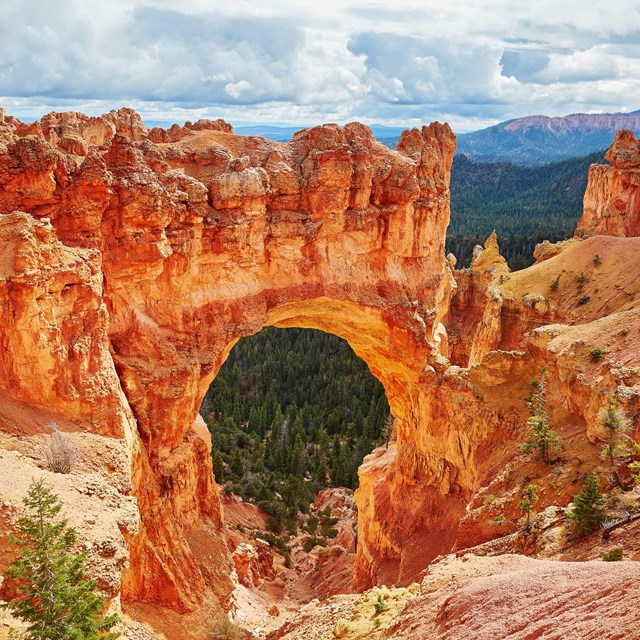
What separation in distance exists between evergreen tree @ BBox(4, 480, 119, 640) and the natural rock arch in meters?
5.90

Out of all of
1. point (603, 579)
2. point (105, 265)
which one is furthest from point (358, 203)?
point (603, 579)

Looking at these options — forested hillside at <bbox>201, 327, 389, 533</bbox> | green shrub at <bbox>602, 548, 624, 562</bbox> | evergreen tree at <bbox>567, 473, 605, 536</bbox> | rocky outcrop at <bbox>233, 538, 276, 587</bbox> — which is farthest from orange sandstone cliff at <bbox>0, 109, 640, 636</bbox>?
forested hillside at <bbox>201, 327, 389, 533</bbox>

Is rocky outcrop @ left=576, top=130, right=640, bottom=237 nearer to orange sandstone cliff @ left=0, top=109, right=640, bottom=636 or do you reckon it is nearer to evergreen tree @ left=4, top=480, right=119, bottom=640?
orange sandstone cliff @ left=0, top=109, right=640, bottom=636

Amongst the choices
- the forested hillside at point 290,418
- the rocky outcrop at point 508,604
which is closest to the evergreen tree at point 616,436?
the rocky outcrop at point 508,604

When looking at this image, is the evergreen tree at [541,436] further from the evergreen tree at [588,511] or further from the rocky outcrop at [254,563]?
the rocky outcrop at [254,563]

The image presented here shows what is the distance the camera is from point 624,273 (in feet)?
123

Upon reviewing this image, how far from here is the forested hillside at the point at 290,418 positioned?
48.0 metres

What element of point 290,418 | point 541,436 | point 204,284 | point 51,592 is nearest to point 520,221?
point 290,418

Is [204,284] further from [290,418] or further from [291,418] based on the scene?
[291,418]

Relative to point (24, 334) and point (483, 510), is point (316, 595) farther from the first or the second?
point (24, 334)

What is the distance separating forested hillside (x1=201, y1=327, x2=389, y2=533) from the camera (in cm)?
4803

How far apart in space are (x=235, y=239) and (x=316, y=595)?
21.7 meters

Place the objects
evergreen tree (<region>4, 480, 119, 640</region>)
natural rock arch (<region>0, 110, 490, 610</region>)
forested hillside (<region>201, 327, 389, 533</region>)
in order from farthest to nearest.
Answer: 1. forested hillside (<region>201, 327, 389, 533</region>)
2. natural rock arch (<region>0, 110, 490, 610</region>)
3. evergreen tree (<region>4, 480, 119, 640</region>)

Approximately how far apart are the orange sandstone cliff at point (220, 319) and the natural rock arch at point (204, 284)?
0.08 m
